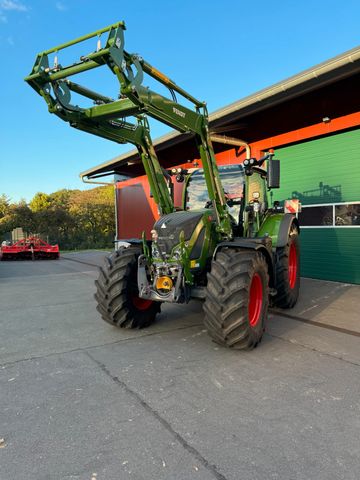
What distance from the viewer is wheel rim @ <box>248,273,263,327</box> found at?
4205 mm

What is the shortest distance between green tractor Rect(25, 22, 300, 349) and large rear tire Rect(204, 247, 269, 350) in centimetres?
1

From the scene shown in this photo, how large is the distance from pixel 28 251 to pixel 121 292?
14251 millimetres

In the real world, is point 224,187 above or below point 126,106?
below

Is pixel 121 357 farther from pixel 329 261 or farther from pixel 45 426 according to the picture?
pixel 329 261

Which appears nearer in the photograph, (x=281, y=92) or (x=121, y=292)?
(x=121, y=292)

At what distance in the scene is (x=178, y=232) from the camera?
14.6ft

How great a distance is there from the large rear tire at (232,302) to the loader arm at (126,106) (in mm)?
851

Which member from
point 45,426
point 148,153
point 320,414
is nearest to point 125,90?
point 148,153

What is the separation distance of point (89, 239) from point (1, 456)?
90.0 feet

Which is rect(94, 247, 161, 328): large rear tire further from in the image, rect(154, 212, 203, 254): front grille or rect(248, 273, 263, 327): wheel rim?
rect(248, 273, 263, 327): wheel rim

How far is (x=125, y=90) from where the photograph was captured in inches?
139

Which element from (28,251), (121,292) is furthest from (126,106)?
(28,251)

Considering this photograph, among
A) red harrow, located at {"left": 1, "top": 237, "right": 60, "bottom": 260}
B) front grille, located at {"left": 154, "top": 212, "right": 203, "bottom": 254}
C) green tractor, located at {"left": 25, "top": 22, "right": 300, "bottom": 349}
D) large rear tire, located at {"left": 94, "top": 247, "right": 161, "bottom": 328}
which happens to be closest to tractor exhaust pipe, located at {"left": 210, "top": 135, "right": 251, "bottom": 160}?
green tractor, located at {"left": 25, "top": 22, "right": 300, "bottom": 349}

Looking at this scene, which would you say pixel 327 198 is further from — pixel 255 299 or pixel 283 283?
pixel 255 299
